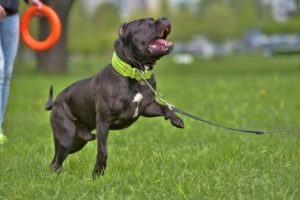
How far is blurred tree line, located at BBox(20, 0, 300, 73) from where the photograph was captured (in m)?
24.0

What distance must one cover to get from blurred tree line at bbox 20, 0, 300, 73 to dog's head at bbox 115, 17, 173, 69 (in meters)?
15.3

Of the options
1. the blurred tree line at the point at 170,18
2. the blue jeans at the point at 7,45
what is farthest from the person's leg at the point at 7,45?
the blurred tree line at the point at 170,18

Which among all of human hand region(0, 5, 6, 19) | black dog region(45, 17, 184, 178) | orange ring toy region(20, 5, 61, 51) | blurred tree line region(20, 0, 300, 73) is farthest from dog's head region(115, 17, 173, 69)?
blurred tree line region(20, 0, 300, 73)

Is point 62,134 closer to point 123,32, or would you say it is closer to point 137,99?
point 137,99

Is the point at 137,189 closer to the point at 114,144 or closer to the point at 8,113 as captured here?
the point at 114,144

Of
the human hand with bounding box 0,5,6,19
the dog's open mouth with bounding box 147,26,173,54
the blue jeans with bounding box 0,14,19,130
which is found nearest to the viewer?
the dog's open mouth with bounding box 147,26,173,54

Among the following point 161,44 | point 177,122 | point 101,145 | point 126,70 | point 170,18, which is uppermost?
point 161,44

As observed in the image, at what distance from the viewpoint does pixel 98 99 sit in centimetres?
495

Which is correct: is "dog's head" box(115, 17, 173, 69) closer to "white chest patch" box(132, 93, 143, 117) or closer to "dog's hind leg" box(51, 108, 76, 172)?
"white chest patch" box(132, 93, 143, 117)

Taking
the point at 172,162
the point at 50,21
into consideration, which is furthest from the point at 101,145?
the point at 50,21

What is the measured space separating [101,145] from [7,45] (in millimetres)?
2405

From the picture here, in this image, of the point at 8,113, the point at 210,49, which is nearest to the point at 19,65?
the point at 8,113

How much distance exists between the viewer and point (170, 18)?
65688 millimetres

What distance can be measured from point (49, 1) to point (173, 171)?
15715 mm
